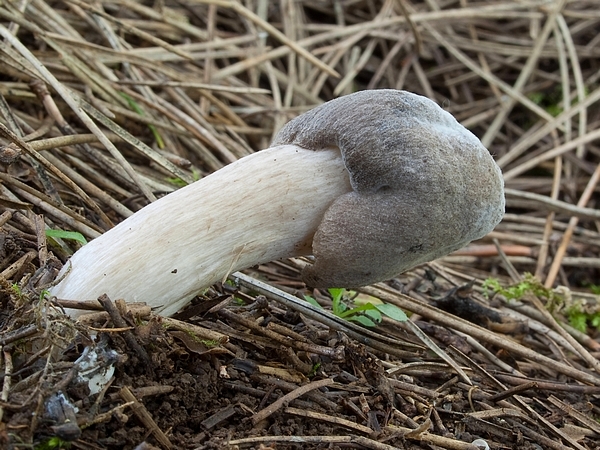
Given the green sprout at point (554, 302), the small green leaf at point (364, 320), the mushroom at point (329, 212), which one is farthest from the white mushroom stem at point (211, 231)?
the green sprout at point (554, 302)

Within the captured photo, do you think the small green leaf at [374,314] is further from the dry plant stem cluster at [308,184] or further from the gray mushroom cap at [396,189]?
the gray mushroom cap at [396,189]

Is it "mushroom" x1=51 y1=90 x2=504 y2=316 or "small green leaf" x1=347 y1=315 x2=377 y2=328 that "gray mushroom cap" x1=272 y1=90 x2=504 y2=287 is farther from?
"small green leaf" x1=347 y1=315 x2=377 y2=328

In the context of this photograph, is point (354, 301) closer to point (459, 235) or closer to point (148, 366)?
point (459, 235)

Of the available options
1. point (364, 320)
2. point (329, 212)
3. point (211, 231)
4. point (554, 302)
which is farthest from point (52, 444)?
point (554, 302)

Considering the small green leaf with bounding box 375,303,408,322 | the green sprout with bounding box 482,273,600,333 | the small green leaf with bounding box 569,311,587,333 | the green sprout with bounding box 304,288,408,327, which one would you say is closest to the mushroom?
the small green leaf with bounding box 375,303,408,322

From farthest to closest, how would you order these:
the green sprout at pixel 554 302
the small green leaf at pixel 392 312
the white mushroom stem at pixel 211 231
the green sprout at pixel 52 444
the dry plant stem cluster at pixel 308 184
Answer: the green sprout at pixel 554 302
the small green leaf at pixel 392 312
the white mushroom stem at pixel 211 231
the dry plant stem cluster at pixel 308 184
the green sprout at pixel 52 444

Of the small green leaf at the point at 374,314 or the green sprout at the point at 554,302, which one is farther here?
the green sprout at the point at 554,302

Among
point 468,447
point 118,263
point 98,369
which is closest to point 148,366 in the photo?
point 98,369
